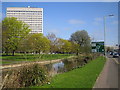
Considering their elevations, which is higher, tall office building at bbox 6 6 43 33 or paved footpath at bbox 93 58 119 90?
tall office building at bbox 6 6 43 33

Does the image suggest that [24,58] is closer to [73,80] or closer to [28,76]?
[28,76]

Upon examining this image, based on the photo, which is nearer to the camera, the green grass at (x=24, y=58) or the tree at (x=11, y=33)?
the green grass at (x=24, y=58)

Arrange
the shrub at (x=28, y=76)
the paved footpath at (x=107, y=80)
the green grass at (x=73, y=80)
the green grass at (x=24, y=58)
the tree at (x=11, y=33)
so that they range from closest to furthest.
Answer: the shrub at (x=28, y=76) → the green grass at (x=73, y=80) → the paved footpath at (x=107, y=80) → the green grass at (x=24, y=58) → the tree at (x=11, y=33)

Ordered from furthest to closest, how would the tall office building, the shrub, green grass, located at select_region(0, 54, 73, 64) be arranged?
1. the tall office building
2. green grass, located at select_region(0, 54, 73, 64)
3. the shrub

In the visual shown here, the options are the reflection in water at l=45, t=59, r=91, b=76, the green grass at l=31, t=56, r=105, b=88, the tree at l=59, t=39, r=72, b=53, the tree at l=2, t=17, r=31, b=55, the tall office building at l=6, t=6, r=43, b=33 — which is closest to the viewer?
the green grass at l=31, t=56, r=105, b=88

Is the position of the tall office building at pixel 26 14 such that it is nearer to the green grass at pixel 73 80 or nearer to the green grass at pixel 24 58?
the green grass at pixel 24 58

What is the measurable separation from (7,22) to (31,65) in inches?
1319

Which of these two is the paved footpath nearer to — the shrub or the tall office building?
the shrub

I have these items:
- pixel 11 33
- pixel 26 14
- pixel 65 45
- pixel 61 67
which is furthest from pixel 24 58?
pixel 65 45

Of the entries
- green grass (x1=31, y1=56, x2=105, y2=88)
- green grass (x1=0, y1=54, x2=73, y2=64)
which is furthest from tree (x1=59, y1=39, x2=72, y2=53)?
green grass (x1=31, y1=56, x2=105, y2=88)

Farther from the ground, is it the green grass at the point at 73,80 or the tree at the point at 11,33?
the tree at the point at 11,33

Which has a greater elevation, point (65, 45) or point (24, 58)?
point (65, 45)

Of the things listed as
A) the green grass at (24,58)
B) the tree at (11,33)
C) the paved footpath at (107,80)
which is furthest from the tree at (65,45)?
the paved footpath at (107,80)

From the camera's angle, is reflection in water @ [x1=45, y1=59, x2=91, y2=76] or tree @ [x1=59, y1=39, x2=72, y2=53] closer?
reflection in water @ [x1=45, y1=59, x2=91, y2=76]
